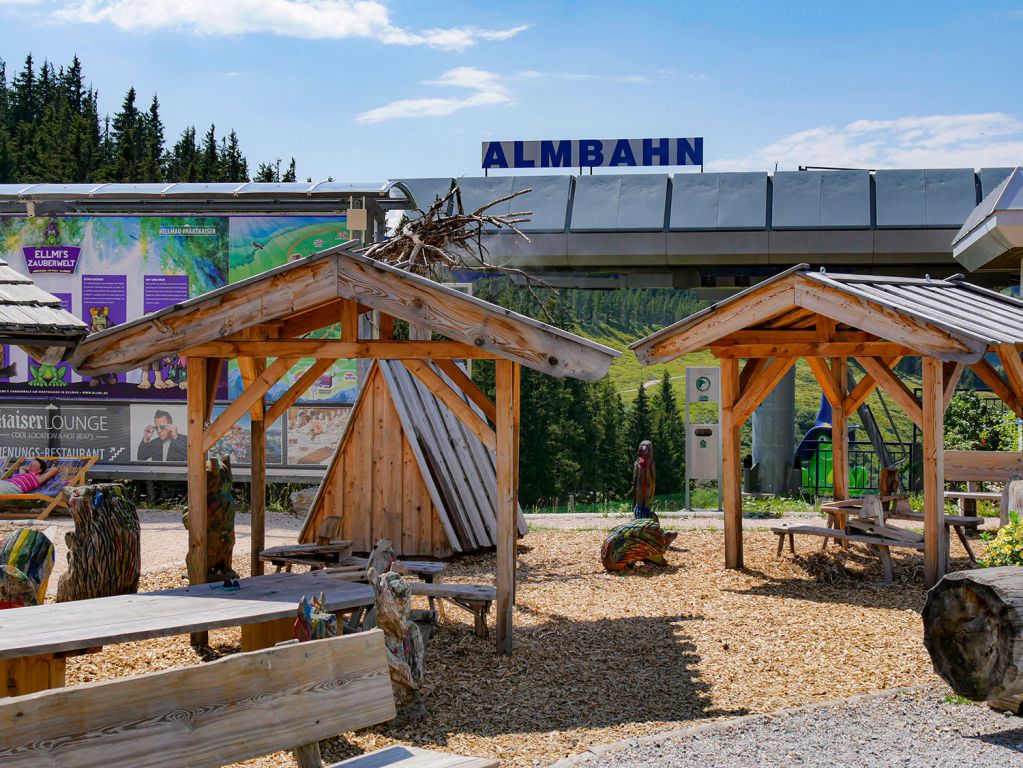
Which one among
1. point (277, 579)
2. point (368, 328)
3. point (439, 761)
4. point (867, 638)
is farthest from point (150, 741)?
point (368, 328)

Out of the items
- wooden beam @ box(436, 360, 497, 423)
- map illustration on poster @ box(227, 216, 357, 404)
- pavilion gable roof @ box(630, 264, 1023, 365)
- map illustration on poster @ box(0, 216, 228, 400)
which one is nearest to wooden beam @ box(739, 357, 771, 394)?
pavilion gable roof @ box(630, 264, 1023, 365)

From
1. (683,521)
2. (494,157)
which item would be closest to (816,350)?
(683,521)

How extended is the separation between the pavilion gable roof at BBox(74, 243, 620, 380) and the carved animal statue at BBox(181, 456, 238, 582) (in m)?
1.04

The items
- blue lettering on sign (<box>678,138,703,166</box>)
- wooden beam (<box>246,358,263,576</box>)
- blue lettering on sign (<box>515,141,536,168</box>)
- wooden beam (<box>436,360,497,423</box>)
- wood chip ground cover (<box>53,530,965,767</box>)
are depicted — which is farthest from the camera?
blue lettering on sign (<box>515,141,536,168</box>)

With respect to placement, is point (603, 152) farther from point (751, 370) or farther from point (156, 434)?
point (751, 370)

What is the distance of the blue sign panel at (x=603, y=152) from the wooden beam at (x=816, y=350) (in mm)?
10574

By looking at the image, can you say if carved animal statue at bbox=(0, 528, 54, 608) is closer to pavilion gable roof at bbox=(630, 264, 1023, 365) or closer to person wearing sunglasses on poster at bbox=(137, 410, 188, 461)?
pavilion gable roof at bbox=(630, 264, 1023, 365)

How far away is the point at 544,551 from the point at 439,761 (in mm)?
8374

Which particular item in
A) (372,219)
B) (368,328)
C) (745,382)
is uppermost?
(372,219)

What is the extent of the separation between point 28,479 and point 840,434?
10.5m

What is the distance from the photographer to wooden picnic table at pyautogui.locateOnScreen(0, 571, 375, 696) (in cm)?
550

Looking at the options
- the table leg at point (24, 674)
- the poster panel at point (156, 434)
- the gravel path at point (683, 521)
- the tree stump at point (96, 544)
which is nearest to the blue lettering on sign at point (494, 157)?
the gravel path at point (683, 521)

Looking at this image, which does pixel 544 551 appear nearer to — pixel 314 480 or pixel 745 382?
pixel 745 382

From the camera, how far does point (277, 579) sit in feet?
24.7
